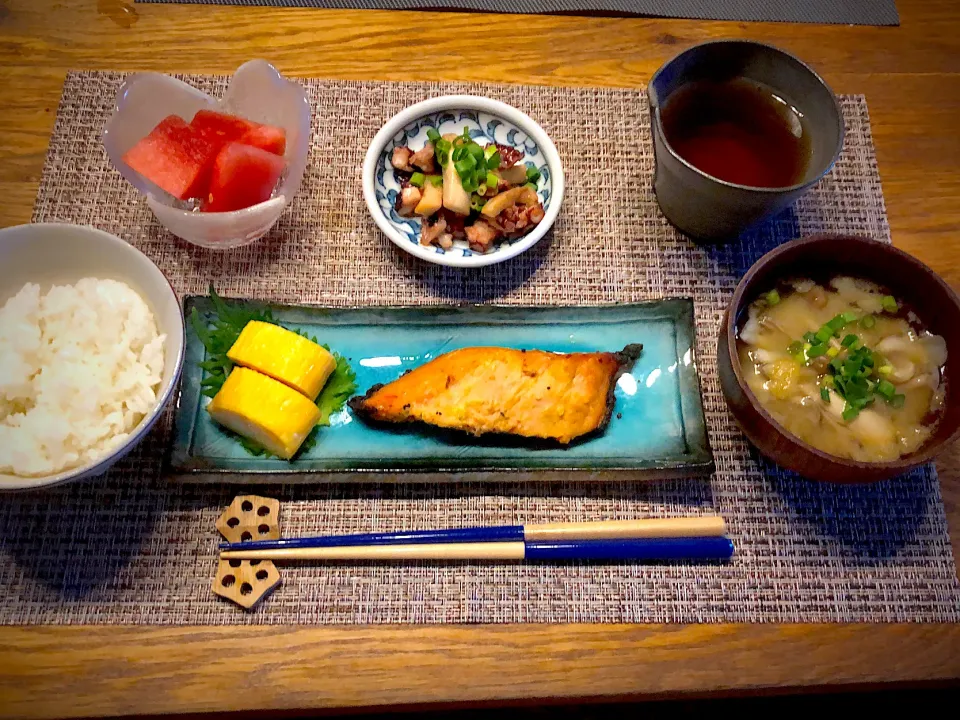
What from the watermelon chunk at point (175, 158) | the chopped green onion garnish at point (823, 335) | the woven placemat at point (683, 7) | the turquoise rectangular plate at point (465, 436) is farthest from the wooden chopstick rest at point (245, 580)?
the woven placemat at point (683, 7)

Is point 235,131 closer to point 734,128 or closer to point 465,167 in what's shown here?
point 465,167

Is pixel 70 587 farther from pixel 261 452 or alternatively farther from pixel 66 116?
pixel 66 116

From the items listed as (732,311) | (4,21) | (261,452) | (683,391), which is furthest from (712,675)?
(4,21)

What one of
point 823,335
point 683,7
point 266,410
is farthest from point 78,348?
point 683,7

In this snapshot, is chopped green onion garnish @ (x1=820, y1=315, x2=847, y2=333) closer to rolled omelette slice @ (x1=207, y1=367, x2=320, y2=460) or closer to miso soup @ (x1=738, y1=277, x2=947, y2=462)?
miso soup @ (x1=738, y1=277, x2=947, y2=462)

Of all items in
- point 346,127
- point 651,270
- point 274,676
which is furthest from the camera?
point 346,127

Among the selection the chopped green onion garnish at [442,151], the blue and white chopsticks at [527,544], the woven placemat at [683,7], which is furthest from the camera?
the woven placemat at [683,7]

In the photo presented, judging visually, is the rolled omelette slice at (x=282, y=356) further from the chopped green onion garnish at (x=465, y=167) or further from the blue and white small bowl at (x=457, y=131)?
the chopped green onion garnish at (x=465, y=167)
